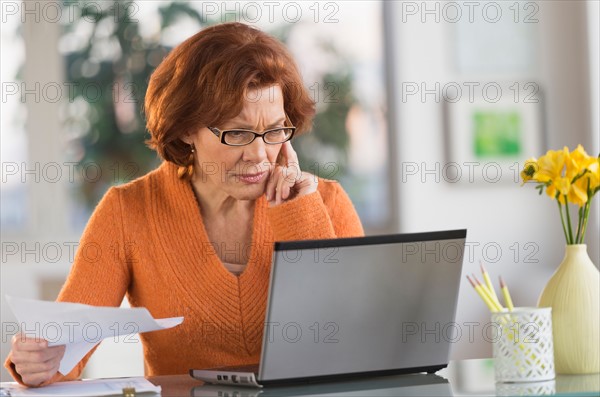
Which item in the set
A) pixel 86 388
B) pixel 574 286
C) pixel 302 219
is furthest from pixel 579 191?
pixel 86 388

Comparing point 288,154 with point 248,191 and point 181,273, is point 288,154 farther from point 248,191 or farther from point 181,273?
point 181,273

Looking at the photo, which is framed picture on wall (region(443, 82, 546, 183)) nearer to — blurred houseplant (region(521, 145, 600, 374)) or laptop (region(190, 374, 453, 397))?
blurred houseplant (region(521, 145, 600, 374))

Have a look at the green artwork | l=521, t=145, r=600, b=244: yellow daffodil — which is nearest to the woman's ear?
l=521, t=145, r=600, b=244: yellow daffodil

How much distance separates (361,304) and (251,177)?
1.95 feet

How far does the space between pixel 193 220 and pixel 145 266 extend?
0.51ft

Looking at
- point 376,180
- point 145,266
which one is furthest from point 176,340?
point 376,180

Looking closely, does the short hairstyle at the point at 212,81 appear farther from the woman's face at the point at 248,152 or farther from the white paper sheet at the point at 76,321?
the white paper sheet at the point at 76,321

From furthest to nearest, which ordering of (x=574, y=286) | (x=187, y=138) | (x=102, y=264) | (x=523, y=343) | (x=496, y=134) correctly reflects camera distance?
1. (x=496, y=134)
2. (x=187, y=138)
3. (x=102, y=264)
4. (x=574, y=286)
5. (x=523, y=343)

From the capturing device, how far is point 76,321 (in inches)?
63.0

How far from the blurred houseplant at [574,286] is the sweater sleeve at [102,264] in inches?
37.0

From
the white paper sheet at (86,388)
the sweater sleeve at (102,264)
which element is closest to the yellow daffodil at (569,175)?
the white paper sheet at (86,388)

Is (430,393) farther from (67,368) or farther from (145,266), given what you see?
(145,266)

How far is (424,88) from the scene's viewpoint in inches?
171

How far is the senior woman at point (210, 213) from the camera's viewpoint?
2066mm
